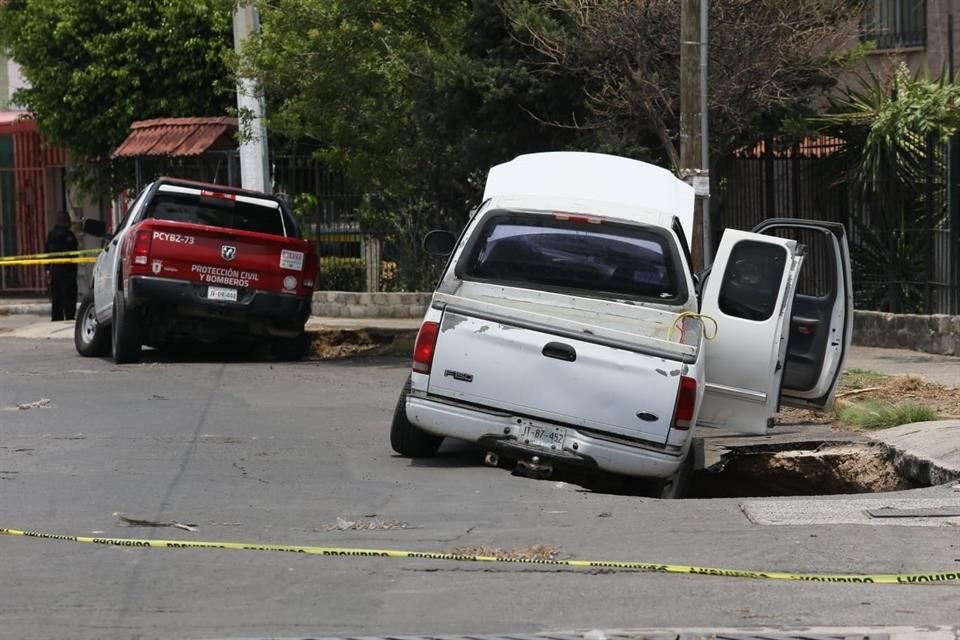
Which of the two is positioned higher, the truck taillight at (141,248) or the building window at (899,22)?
the building window at (899,22)

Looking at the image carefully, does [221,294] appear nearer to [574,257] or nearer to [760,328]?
[574,257]

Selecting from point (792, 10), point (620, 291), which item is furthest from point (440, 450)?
point (792, 10)

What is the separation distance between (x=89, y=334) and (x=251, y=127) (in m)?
4.02

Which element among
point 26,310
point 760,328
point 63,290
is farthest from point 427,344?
point 26,310

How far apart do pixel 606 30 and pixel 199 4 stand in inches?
488

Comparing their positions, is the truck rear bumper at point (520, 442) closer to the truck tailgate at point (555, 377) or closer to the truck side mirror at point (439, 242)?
the truck tailgate at point (555, 377)

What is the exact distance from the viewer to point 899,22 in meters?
25.1

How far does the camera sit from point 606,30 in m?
16.7

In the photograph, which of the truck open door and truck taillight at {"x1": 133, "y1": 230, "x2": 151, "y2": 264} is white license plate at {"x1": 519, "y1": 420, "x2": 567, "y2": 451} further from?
truck taillight at {"x1": 133, "y1": 230, "x2": 151, "y2": 264}

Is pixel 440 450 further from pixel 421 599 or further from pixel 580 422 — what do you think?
pixel 421 599

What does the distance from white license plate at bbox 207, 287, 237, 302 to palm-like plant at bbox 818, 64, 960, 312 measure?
772 cm

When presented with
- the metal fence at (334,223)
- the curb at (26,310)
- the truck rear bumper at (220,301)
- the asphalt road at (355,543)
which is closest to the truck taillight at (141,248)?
the truck rear bumper at (220,301)

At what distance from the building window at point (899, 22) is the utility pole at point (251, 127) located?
9.86m

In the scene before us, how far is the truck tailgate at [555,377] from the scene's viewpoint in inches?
379
